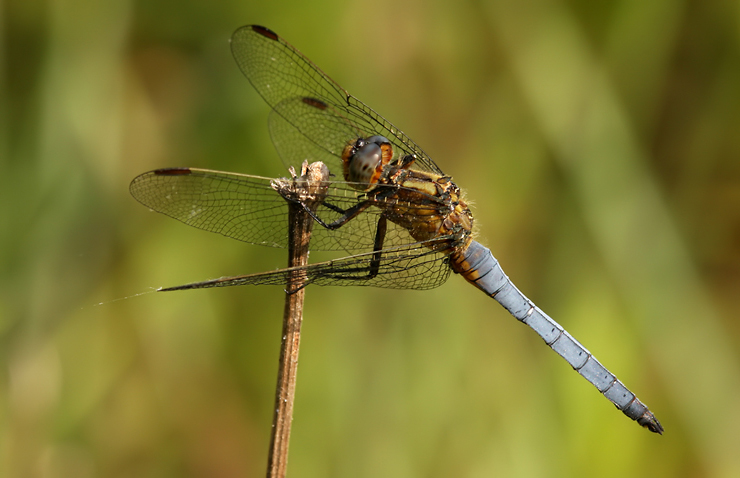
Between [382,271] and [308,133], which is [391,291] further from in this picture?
[308,133]

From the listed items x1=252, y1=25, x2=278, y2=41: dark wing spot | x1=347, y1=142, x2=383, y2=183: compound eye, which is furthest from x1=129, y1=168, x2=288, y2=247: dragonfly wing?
x1=252, y1=25, x2=278, y2=41: dark wing spot

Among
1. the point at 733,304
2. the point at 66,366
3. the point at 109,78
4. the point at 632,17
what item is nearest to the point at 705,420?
the point at 733,304

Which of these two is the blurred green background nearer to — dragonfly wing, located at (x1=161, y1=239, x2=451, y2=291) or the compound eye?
dragonfly wing, located at (x1=161, y1=239, x2=451, y2=291)

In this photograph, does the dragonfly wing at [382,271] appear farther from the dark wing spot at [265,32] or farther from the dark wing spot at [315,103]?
the dark wing spot at [265,32]

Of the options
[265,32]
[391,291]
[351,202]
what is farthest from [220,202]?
[391,291]

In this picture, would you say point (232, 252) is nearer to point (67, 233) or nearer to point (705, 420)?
point (67, 233)
